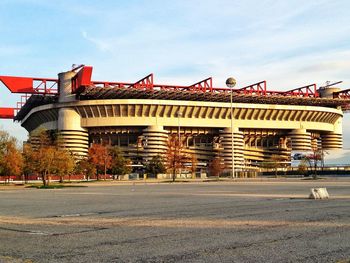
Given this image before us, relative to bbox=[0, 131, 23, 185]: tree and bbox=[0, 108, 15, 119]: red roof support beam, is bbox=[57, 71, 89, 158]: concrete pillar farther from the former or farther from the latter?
bbox=[0, 108, 15, 119]: red roof support beam

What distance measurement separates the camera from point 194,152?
117312mm

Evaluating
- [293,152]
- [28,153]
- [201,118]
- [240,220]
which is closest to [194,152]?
[201,118]

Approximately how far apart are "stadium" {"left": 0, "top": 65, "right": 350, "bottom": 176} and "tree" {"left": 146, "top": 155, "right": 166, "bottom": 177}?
6.37 meters

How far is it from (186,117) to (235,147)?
45.9 ft

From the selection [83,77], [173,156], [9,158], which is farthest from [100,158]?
[9,158]

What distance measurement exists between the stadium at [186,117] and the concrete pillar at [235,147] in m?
0.23

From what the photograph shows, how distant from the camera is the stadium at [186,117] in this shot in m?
103

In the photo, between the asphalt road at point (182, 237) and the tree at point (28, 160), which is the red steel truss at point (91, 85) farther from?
the asphalt road at point (182, 237)

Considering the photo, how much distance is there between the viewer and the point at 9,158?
66.9 meters

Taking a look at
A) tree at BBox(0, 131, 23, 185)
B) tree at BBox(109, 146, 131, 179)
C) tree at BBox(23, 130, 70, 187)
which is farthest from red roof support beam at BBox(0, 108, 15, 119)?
tree at BBox(23, 130, 70, 187)

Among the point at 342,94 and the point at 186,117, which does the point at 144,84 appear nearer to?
the point at 186,117

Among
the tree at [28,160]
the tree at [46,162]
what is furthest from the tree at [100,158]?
the tree at [46,162]

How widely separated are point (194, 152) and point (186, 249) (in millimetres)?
108717

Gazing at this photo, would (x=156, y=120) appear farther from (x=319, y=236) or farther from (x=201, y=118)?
(x=319, y=236)
